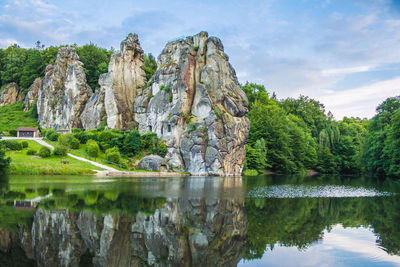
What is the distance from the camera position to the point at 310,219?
745 inches

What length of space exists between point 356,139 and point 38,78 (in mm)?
101652

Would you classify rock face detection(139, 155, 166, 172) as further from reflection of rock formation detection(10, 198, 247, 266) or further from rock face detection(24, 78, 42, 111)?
rock face detection(24, 78, 42, 111)

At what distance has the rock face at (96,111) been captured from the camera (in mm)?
74562

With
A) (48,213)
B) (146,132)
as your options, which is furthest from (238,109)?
(48,213)

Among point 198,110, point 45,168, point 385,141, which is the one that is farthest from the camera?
point 198,110

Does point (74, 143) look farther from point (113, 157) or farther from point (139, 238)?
point (139, 238)

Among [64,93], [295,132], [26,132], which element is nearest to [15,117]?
[64,93]

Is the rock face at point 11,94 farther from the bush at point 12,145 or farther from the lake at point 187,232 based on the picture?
the lake at point 187,232

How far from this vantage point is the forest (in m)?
65.2

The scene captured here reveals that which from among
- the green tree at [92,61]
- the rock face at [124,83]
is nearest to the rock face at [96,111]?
the rock face at [124,83]

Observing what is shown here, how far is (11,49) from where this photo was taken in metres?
117

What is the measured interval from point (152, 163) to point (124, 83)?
2619cm

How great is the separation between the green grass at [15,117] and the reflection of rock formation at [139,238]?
78.1 meters

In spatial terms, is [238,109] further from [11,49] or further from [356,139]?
[11,49]
